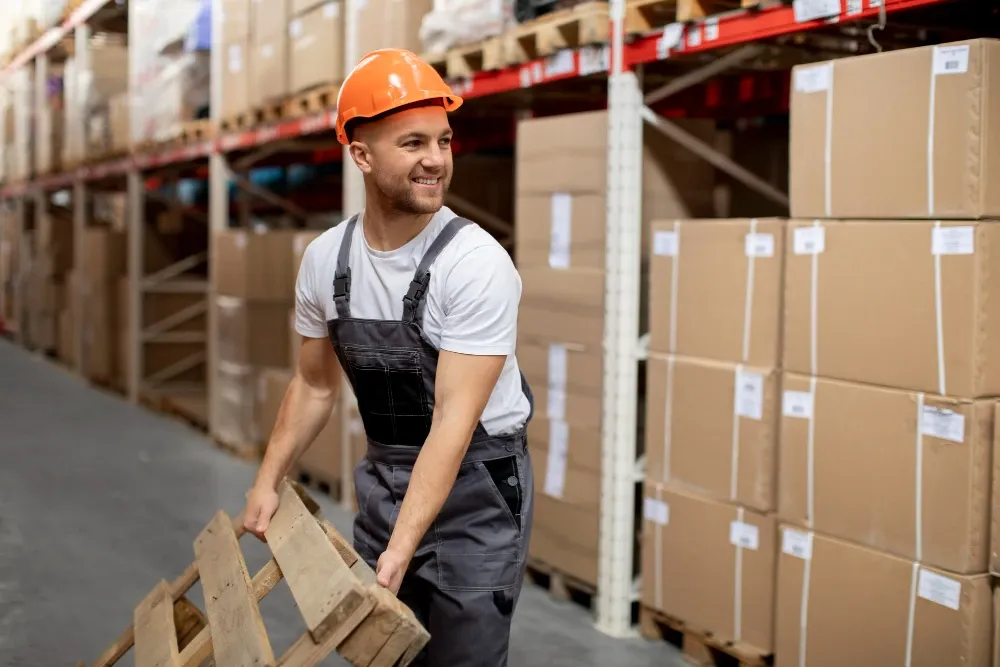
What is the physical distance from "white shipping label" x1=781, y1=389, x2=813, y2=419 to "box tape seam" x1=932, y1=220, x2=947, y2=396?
482 mm

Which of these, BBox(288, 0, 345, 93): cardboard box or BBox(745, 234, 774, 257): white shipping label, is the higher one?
BBox(288, 0, 345, 93): cardboard box

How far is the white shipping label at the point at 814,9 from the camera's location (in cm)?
342

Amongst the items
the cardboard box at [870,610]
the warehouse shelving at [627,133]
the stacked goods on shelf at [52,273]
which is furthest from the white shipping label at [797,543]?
the stacked goods on shelf at [52,273]

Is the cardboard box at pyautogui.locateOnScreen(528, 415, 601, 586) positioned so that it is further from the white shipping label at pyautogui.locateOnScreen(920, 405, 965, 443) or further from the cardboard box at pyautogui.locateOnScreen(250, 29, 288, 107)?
the cardboard box at pyautogui.locateOnScreen(250, 29, 288, 107)

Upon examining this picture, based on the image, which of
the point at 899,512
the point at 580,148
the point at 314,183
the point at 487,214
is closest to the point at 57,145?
the point at 314,183

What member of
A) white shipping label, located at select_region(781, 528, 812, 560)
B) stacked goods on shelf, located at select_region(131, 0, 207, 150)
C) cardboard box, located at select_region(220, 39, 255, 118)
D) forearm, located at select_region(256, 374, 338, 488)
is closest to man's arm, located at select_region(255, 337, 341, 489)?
forearm, located at select_region(256, 374, 338, 488)

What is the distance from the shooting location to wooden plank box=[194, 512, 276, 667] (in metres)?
2.26

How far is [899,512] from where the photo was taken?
3332mm

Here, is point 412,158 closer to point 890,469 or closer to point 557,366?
point 890,469

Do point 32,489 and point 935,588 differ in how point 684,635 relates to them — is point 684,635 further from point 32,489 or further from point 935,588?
point 32,489

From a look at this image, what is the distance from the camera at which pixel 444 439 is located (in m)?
2.29

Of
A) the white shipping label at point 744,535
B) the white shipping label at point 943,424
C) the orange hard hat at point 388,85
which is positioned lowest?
the white shipping label at point 744,535

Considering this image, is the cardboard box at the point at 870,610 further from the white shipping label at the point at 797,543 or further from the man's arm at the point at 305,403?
the man's arm at the point at 305,403

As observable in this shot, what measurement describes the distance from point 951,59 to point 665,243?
1.34 meters
